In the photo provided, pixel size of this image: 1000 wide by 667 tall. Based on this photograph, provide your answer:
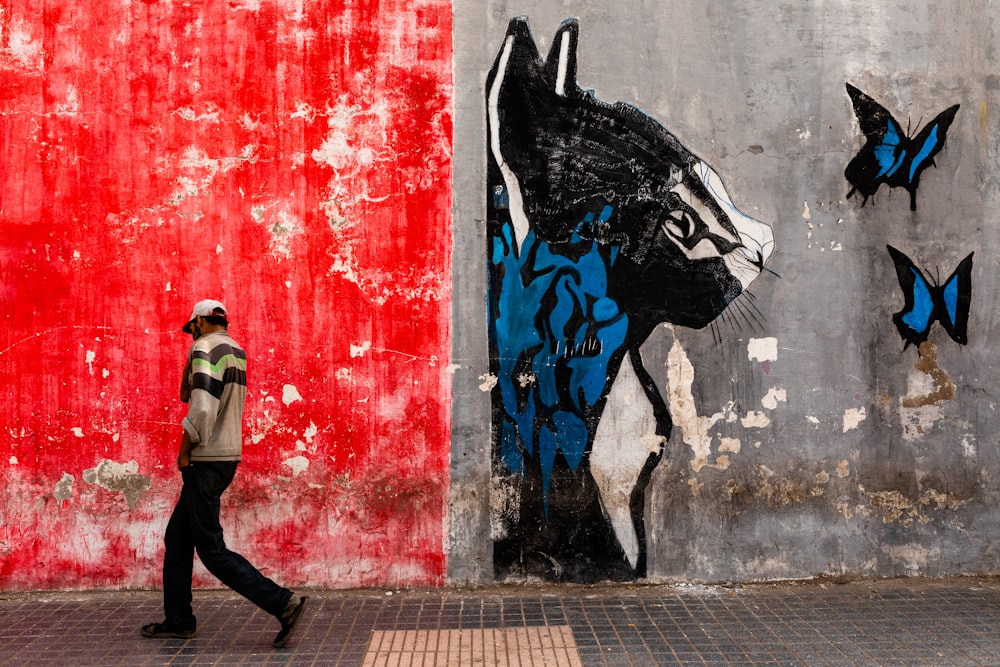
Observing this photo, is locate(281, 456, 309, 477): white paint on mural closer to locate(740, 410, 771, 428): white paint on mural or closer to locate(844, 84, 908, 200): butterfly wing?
locate(740, 410, 771, 428): white paint on mural

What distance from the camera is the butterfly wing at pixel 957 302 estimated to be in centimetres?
562

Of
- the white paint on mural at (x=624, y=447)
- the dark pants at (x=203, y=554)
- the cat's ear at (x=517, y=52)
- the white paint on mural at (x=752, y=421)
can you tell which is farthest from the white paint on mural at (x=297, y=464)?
the white paint on mural at (x=752, y=421)

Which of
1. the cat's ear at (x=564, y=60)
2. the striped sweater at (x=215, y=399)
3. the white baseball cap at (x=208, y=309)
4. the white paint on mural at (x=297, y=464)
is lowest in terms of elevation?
the white paint on mural at (x=297, y=464)

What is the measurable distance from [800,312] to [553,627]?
262 cm

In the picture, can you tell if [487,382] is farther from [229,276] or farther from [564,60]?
[564,60]

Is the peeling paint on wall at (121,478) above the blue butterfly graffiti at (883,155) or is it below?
below

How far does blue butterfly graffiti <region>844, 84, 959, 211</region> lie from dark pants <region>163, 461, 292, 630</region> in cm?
441

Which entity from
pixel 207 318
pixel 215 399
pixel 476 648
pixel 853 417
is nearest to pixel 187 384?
pixel 215 399

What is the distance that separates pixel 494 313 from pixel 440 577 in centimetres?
175

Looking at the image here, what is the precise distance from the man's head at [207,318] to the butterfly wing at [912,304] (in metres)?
4.31

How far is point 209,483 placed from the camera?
4391 mm

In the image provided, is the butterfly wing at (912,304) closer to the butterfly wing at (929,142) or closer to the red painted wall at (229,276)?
the butterfly wing at (929,142)

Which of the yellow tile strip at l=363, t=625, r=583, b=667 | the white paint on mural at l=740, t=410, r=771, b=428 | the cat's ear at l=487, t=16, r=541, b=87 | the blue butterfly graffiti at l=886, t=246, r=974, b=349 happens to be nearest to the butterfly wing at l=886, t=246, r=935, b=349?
the blue butterfly graffiti at l=886, t=246, r=974, b=349

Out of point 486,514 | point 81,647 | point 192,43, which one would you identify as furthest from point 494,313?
point 81,647
